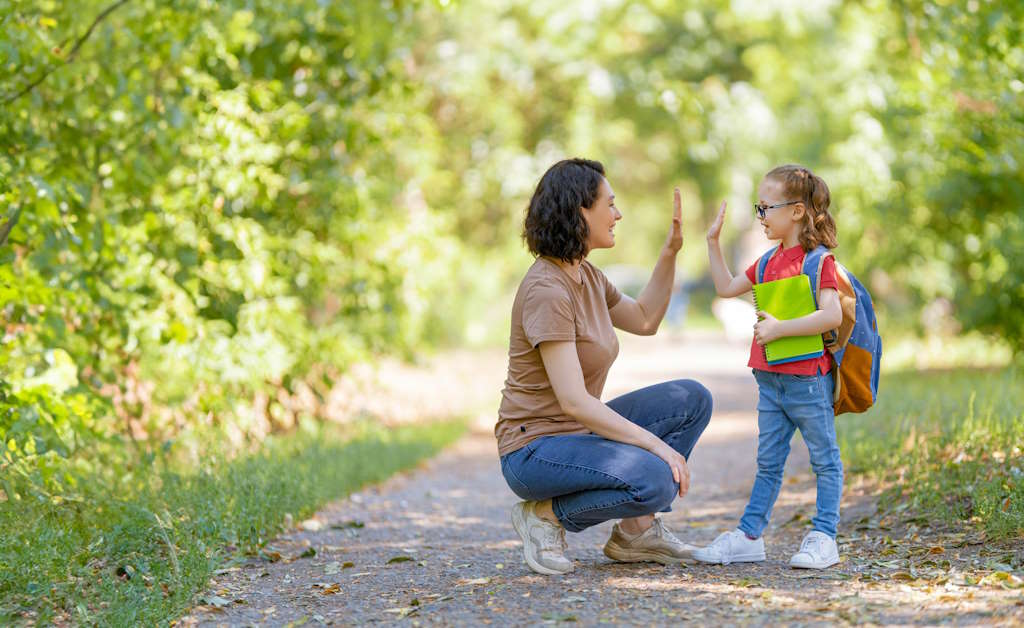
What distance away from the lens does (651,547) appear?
4637 mm

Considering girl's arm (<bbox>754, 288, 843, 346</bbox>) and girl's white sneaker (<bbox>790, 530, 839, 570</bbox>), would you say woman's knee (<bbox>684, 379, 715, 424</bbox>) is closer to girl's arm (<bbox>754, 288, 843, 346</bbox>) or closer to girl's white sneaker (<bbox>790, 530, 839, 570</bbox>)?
girl's arm (<bbox>754, 288, 843, 346</bbox>)

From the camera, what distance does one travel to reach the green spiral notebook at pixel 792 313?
14.5 ft

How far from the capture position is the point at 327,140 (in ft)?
27.4

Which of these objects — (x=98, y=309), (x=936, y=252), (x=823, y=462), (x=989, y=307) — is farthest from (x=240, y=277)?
(x=936, y=252)

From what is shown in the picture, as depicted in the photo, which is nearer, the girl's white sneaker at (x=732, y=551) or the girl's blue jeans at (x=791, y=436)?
Answer: the girl's blue jeans at (x=791, y=436)

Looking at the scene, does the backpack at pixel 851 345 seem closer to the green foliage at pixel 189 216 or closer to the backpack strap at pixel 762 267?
the backpack strap at pixel 762 267

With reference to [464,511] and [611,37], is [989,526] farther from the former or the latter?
[611,37]

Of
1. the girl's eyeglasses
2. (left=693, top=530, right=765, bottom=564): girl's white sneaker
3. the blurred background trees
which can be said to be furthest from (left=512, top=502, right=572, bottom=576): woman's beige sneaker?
the blurred background trees

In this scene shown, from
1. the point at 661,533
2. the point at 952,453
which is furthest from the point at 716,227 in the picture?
the point at 952,453

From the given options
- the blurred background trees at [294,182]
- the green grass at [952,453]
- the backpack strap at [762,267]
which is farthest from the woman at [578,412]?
the blurred background trees at [294,182]

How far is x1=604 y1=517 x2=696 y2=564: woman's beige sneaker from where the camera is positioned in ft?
15.2

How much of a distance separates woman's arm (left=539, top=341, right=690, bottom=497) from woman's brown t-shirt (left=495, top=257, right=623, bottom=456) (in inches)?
3.6

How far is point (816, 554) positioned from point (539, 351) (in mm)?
1346

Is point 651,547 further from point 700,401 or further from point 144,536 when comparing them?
point 144,536
